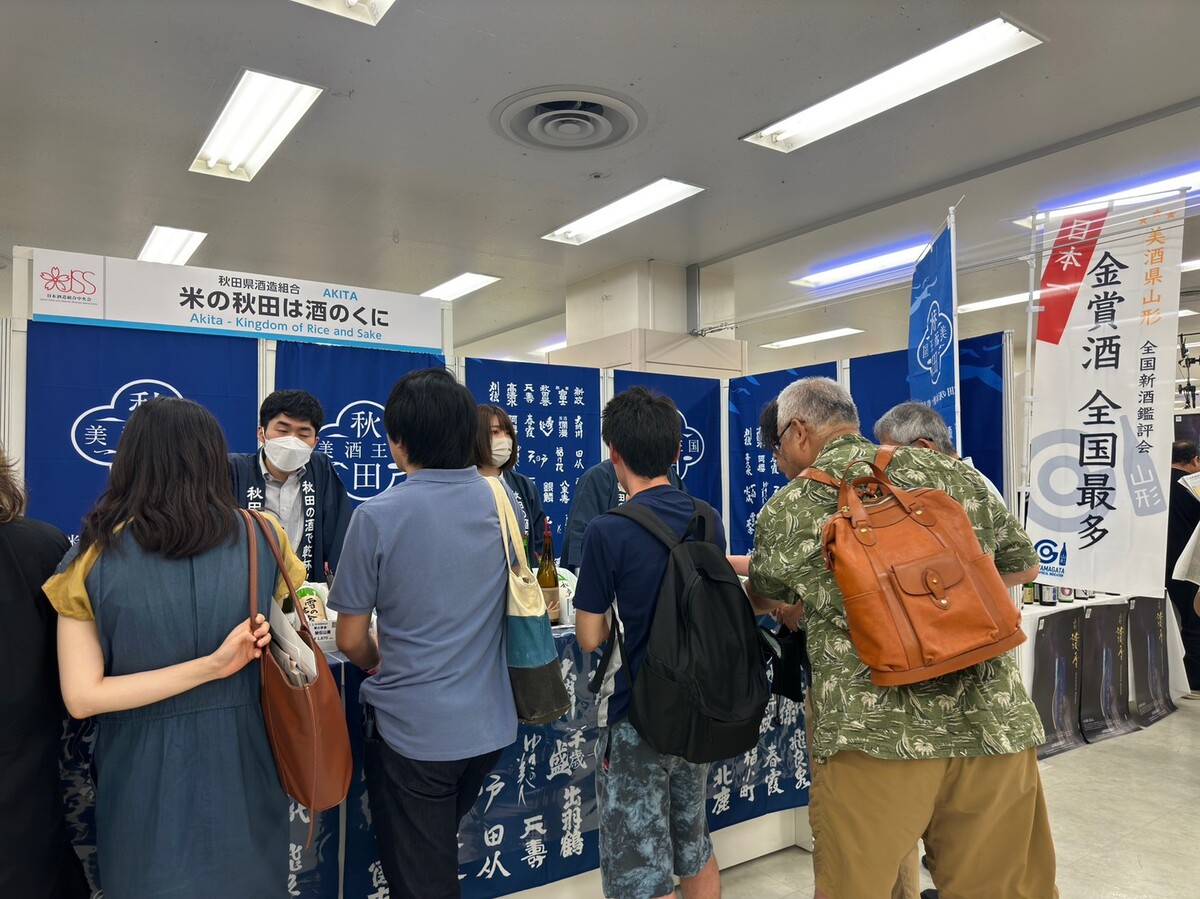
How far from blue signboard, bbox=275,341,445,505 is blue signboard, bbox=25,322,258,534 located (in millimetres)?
467

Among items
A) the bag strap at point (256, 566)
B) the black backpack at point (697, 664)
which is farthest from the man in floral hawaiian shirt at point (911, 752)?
the bag strap at point (256, 566)

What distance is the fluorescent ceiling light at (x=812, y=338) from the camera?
9.32m

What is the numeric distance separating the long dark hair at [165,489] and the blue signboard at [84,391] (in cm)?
246

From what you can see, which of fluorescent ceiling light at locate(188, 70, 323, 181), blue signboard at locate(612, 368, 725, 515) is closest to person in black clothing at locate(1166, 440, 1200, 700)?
blue signboard at locate(612, 368, 725, 515)

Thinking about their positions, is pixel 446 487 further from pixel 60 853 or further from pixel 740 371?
pixel 740 371

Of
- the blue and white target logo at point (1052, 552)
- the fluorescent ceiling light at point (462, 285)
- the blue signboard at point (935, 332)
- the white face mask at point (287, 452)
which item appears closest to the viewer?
the white face mask at point (287, 452)

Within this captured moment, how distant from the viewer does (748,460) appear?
611cm

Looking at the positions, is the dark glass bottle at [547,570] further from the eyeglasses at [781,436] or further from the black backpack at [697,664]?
the eyeglasses at [781,436]

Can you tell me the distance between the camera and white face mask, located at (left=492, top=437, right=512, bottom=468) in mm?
3043

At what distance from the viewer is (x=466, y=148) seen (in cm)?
A: 432

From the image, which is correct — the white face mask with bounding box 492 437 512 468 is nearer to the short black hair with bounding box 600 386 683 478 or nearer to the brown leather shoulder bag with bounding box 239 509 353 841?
the short black hair with bounding box 600 386 683 478

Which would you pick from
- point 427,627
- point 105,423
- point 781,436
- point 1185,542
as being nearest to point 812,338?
point 1185,542

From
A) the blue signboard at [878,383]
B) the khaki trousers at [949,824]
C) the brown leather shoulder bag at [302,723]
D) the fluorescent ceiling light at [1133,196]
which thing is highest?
the fluorescent ceiling light at [1133,196]

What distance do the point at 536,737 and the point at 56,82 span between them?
3.68 meters
